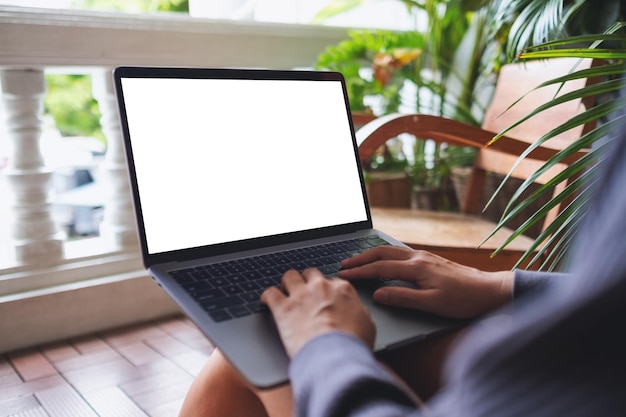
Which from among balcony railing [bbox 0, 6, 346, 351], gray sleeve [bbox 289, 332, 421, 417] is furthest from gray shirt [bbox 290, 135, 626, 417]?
balcony railing [bbox 0, 6, 346, 351]

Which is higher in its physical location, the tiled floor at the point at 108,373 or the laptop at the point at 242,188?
the laptop at the point at 242,188

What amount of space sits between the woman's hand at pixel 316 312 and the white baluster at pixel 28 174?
118cm

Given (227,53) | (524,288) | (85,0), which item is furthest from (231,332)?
(85,0)

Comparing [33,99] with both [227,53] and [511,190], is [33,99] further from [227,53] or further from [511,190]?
[511,190]

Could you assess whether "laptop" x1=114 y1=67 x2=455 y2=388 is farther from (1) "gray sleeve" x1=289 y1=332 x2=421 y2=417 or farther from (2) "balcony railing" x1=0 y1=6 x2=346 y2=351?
(2) "balcony railing" x1=0 y1=6 x2=346 y2=351

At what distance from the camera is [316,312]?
491 mm

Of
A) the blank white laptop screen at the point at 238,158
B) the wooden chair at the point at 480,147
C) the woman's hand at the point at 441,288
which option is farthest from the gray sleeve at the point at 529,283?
the wooden chair at the point at 480,147

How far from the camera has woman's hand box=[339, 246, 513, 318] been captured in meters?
0.61

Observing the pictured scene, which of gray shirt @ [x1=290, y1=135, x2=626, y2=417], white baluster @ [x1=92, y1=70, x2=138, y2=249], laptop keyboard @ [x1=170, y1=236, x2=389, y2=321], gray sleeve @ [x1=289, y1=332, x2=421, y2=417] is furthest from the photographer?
white baluster @ [x1=92, y1=70, x2=138, y2=249]

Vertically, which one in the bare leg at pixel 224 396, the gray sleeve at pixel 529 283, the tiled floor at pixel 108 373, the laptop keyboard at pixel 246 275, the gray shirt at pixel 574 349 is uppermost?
the gray shirt at pixel 574 349

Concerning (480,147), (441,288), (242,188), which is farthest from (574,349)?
(480,147)

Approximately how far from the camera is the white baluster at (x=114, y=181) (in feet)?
5.32

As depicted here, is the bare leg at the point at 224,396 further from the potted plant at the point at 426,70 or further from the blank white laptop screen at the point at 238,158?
the potted plant at the point at 426,70

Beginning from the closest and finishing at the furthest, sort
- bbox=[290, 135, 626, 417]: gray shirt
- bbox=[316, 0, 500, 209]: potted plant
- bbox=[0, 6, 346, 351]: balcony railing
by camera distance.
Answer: bbox=[290, 135, 626, 417]: gray shirt → bbox=[0, 6, 346, 351]: balcony railing → bbox=[316, 0, 500, 209]: potted plant
